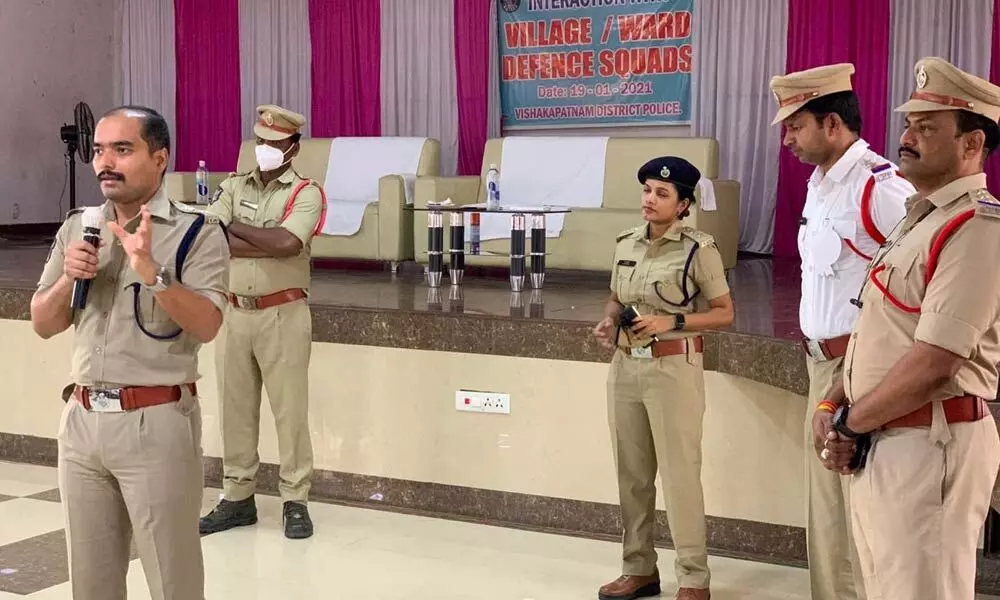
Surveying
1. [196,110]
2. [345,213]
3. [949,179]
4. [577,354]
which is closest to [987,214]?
[949,179]

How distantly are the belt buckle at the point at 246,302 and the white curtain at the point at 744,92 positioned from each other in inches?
201

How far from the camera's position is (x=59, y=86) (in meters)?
10.8

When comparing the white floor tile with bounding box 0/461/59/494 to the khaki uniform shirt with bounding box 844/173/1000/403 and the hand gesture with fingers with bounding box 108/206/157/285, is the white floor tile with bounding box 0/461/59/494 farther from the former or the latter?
the khaki uniform shirt with bounding box 844/173/1000/403

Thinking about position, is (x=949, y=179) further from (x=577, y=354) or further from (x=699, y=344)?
(x=577, y=354)

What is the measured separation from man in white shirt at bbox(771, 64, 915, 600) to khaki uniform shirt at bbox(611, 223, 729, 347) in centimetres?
45

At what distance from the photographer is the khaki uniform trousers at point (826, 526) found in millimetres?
3051

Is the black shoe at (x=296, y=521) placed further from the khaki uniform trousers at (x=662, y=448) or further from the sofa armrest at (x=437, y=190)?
the sofa armrest at (x=437, y=190)

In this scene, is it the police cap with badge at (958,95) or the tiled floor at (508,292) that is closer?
the police cap with badge at (958,95)

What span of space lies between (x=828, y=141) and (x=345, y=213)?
5.24 meters

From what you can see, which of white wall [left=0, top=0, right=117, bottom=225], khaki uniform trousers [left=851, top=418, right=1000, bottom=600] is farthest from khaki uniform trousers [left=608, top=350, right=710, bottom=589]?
white wall [left=0, top=0, right=117, bottom=225]

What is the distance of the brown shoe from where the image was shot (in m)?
3.74

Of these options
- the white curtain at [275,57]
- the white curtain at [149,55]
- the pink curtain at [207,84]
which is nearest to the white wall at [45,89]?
the white curtain at [149,55]

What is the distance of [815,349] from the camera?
3059 mm

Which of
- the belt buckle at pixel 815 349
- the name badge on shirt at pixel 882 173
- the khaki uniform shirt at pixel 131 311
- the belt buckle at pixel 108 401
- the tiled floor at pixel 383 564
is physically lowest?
the tiled floor at pixel 383 564
